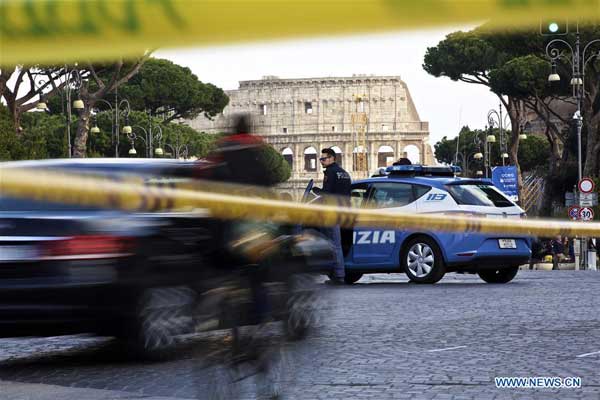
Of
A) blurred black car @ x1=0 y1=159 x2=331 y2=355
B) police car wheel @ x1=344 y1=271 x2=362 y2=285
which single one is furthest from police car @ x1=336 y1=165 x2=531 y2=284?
blurred black car @ x1=0 y1=159 x2=331 y2=355

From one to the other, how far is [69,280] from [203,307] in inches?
93.4

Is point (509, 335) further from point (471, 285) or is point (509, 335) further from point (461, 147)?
point (461, 147)

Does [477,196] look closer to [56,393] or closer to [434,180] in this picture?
[434,180]

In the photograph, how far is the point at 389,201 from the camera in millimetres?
15000

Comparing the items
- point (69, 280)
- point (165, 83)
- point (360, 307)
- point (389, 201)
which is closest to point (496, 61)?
point (165, 83)

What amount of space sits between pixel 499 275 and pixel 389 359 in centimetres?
914

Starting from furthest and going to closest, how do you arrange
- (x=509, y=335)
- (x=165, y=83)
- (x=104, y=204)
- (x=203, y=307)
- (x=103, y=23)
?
(x=165, y=83) < (x=509, y=335) < (x=203, y=307) < (x=104, y=204) < (x=103, y=23)

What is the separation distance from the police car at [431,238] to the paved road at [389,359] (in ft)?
11.8

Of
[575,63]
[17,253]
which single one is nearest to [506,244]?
[17,253]

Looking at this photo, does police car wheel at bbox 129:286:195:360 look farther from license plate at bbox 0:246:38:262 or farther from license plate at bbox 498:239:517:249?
license plate at bbox 498:239:517:249

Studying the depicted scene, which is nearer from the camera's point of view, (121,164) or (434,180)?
(121,164)

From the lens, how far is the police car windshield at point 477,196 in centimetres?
1448

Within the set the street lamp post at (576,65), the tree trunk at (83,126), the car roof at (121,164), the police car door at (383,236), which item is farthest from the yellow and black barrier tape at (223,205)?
the street lamp post at (576,65)

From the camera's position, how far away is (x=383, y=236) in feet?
49.3
